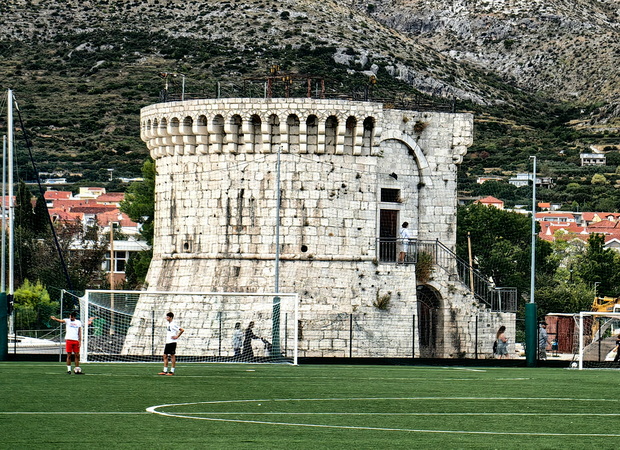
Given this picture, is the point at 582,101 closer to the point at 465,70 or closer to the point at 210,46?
the point at 465,70

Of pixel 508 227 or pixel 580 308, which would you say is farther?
pixel 508 227

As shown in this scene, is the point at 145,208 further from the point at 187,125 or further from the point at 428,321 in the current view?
the point at 428,321

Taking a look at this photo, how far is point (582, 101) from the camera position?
134 meters

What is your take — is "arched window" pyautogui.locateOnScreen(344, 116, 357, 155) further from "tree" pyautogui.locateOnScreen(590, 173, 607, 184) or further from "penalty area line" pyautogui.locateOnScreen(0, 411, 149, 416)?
"tree" pyautogui.locateOnScreen(590, 173, 607, 184)

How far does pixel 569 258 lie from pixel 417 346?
68660 millimetres

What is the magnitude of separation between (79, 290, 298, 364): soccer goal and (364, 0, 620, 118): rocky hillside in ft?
305

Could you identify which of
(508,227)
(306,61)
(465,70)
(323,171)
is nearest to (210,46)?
(306,61)

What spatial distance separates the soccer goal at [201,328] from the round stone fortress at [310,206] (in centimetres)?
100

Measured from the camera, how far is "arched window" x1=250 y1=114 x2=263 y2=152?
43219 mm

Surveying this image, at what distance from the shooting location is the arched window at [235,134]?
142 ft

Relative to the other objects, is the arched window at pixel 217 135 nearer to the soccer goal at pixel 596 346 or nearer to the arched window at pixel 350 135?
the arched window at pixel 350 135

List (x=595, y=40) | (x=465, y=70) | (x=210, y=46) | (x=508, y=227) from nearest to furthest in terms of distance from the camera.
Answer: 1. (x=508, y=227)
2. (x=210, y=46)
3. (x=465, y=70)
4. (x=595, y=40)

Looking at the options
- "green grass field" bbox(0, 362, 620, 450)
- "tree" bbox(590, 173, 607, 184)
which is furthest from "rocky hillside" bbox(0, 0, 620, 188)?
"green grass field" bbox(0, 362, 620, 450)

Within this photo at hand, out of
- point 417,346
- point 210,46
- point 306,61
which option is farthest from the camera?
point 210,46
